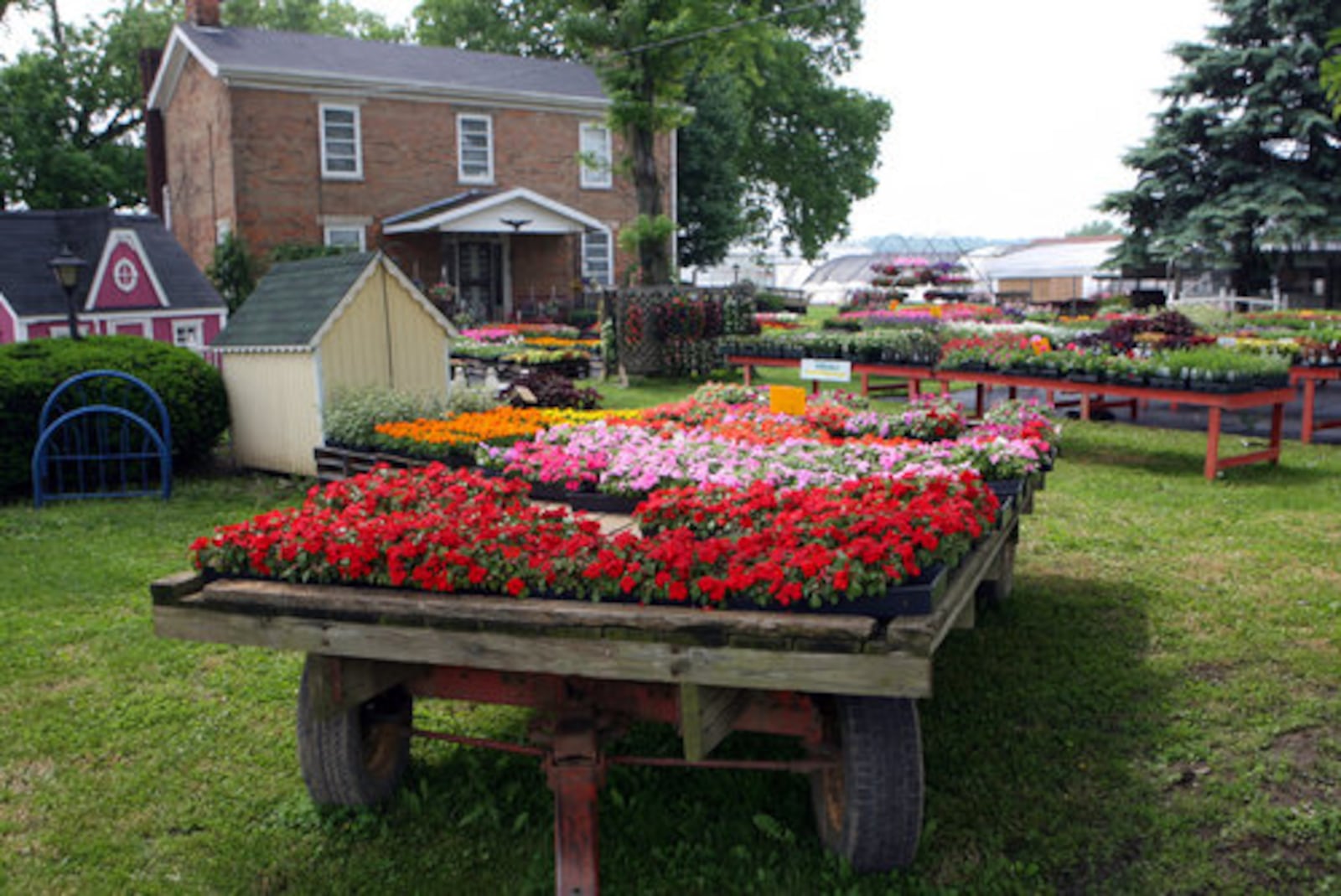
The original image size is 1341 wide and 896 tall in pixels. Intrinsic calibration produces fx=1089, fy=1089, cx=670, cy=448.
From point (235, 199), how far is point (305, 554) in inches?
934

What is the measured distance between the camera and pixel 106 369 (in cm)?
979

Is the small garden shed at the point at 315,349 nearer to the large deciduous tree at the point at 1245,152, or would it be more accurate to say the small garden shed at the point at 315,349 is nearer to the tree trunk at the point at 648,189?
the tree trunk at the point at 648,189

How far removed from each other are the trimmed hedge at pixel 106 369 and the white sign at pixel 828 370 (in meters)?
5.72

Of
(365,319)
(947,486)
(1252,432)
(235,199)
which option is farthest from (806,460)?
(235,199)

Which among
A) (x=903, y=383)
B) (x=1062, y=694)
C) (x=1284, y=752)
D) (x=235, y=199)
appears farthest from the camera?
(x=235, y=199)

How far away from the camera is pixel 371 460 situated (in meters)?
9.03

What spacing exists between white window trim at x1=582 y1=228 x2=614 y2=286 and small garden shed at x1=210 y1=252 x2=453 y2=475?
64.7 feet

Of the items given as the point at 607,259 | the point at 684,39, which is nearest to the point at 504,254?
the point at 607,259

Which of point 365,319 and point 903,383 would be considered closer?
point 365,319

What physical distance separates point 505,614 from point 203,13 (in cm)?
2820

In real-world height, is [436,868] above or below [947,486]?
below

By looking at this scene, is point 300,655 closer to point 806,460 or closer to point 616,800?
point 616,800

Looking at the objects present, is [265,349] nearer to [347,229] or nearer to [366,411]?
[366,411]

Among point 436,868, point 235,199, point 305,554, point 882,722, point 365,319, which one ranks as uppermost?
point 235,199
